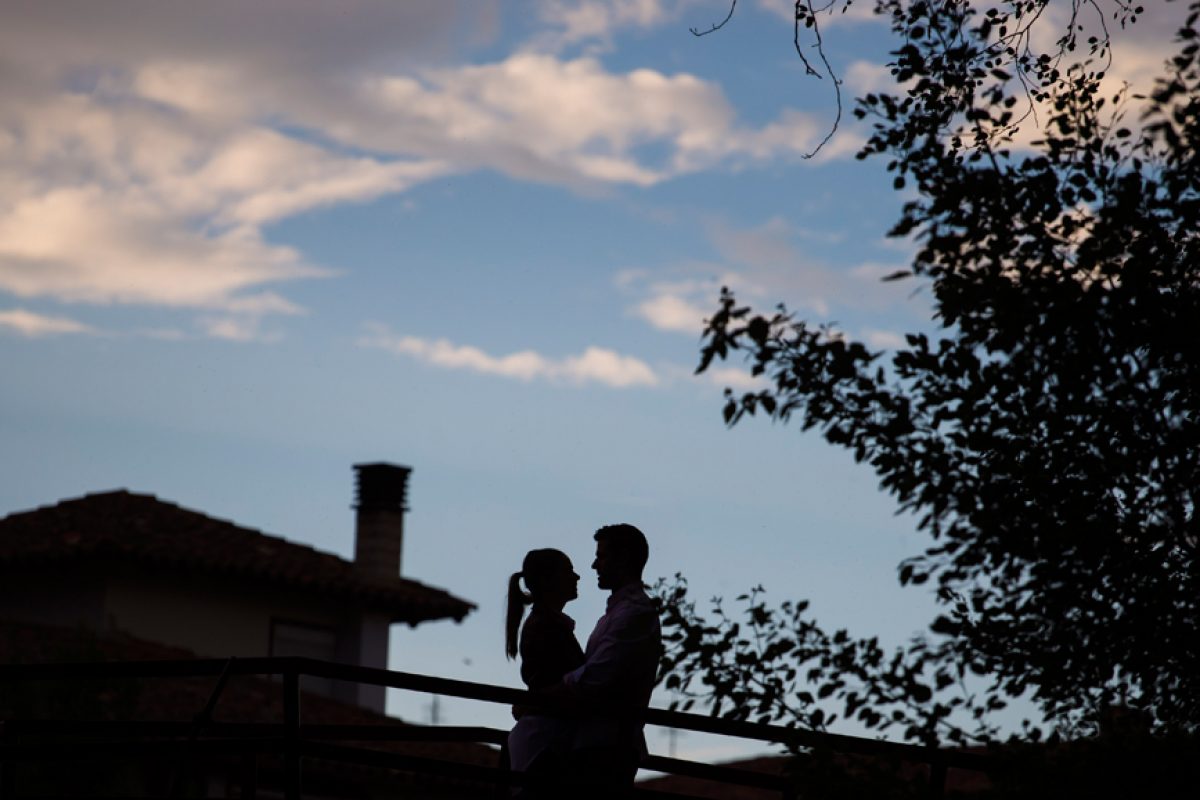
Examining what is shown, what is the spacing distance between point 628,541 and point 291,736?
176 cm

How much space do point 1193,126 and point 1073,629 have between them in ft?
7.97

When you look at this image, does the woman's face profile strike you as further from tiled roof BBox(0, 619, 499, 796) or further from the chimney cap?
the chimney cap

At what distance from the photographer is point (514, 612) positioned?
24.7ft

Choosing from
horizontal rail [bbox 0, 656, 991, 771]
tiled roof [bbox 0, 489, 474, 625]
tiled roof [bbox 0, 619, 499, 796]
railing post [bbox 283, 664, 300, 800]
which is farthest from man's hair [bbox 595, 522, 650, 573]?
tiled roof [bbox 0, 489, 474, 625]

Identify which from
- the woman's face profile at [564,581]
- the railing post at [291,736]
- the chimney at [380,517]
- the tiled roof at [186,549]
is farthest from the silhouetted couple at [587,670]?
the chimney at [380,517]

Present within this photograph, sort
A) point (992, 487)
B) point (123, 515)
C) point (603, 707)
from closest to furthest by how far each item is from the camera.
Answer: point (603, 707) < point (992, 487) < point (123, 515)

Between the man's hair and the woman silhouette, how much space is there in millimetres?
249

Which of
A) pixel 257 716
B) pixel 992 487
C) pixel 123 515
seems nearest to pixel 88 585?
pixel 123 515

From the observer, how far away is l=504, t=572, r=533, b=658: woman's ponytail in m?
7.51

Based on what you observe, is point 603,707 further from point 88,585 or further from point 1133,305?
point 88,585

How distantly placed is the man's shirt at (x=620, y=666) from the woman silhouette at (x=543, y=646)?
0.28 ft

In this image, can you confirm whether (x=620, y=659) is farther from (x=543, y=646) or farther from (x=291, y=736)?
(x=291, y=736)

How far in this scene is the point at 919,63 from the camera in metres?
8.73

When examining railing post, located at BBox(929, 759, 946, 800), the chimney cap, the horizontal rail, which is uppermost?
the chimney cap
